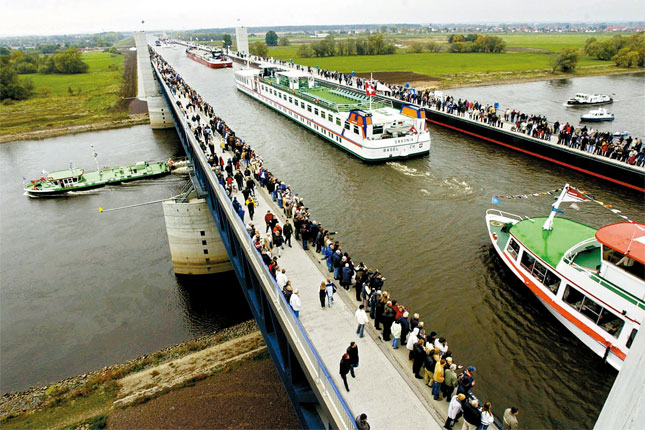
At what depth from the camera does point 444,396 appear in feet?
33.8

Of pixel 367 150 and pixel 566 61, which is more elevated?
pixel 566 61

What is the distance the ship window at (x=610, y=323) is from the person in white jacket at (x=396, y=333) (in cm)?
773

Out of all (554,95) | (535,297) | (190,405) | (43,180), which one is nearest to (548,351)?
(535,297)

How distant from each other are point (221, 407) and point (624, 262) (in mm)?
16433

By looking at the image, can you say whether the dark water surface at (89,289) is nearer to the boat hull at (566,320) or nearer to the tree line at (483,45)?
the boat hull at (566,320)

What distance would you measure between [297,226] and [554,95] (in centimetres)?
6566

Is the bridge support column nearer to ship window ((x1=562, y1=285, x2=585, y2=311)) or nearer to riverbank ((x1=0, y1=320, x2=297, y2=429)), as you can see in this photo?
riverbank ((x1=0, y1=320, x2=297, y2=429))

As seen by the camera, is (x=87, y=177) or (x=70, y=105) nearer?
(x=87, y=177)

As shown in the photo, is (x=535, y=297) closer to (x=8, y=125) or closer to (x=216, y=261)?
(x=216, y=261)

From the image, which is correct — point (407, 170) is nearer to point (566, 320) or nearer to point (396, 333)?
point (566, 320)

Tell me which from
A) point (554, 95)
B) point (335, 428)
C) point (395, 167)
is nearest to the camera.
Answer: point (335, 428)

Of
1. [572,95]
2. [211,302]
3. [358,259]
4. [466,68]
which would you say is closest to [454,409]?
[358,259]

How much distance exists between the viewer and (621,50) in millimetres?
99938

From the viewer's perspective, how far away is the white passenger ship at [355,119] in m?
34.4
